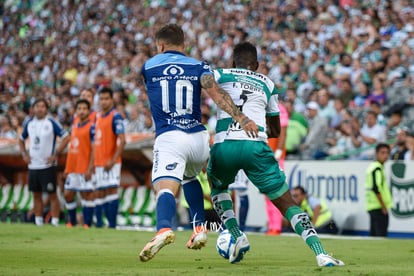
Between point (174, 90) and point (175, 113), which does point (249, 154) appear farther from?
point (174, 90)

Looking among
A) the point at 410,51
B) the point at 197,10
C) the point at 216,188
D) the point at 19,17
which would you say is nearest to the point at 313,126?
the point at 410,51

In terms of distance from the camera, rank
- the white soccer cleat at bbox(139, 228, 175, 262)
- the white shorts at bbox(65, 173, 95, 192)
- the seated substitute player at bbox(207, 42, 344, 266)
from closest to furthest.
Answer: the white soccer cleat at bbox(139, 228, 175, 262) < the seated substitute player at bbox(207, 42, 344, 266) < the white shorts at bbox(65, 173, 95, 192)

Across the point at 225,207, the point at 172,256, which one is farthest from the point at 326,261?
the point at 172,256

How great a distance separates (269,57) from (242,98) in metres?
16.9

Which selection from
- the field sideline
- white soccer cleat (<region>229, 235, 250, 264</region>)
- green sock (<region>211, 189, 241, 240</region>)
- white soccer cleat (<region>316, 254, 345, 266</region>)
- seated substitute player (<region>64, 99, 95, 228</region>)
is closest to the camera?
the field sideline

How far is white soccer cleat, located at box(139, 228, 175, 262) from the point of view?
27.2 feet

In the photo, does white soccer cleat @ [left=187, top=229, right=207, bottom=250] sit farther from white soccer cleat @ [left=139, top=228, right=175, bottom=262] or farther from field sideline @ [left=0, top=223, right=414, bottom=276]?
white soccer cleat @ [left=139, top=228, right=175, bottom=262]

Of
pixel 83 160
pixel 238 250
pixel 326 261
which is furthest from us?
pixel 83 160

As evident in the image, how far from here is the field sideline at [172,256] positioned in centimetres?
858

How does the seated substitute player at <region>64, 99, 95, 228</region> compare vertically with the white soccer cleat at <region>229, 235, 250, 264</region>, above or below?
above

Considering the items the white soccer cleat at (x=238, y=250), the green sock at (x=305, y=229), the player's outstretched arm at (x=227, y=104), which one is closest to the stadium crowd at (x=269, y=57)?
the white soccer cleat at (x=238, y=250)

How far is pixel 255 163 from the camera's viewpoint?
9.27 meters

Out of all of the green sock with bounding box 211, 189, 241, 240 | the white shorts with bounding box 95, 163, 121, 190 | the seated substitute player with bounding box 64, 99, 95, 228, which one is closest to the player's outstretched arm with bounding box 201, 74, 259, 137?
the green sock with bounding box 211, 189, 241, 240

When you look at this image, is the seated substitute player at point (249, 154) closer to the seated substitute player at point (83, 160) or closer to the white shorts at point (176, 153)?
the white shorts at point (176, 153)
